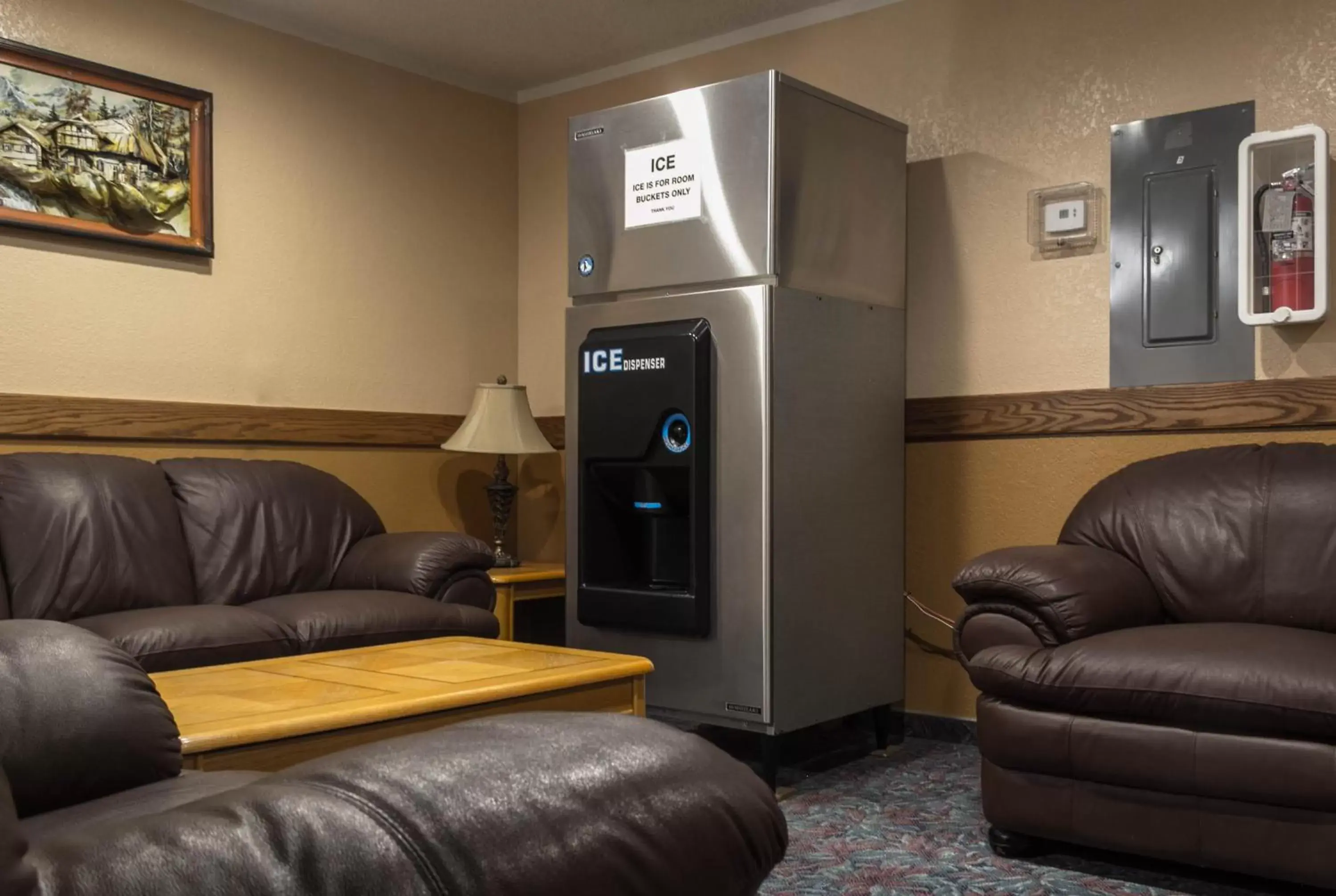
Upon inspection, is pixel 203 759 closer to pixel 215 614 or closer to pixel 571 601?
pixel 215 614

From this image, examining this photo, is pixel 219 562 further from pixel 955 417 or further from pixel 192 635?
pixel 955 417

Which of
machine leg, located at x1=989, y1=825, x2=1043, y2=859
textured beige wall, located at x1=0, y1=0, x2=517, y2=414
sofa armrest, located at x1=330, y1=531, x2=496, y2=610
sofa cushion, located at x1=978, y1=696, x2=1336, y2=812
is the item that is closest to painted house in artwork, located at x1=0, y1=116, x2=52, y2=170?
textured beige wall, located at x1=0, y1=0, x2=517, y2=414

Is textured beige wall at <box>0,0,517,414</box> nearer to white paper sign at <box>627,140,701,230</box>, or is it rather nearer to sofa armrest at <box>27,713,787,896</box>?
white paper sign at <box>627,140,701,230</box>

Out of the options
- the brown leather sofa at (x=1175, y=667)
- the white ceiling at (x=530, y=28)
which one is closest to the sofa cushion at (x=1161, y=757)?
the brown leather sofa at (x=1175, y=667)

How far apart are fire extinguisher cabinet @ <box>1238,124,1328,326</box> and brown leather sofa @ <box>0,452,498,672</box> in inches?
88.8

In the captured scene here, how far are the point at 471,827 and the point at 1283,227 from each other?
302cm

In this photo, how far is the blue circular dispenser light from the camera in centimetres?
319

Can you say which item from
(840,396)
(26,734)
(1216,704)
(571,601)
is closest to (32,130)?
(571,601)

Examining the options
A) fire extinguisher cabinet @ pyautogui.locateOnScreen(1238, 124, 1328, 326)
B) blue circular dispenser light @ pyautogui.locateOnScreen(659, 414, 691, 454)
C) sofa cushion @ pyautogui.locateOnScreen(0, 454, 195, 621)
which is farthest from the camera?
blue circular dispenser light @ pyautogui.locateOnScreen(659, 414, 691, 454)

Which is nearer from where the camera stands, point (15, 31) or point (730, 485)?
point (730, 485)

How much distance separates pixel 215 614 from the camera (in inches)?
118

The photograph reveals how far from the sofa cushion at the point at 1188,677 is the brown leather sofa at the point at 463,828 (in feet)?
5.65

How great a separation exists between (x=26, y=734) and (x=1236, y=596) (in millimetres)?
2524

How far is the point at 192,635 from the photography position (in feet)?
9.39
